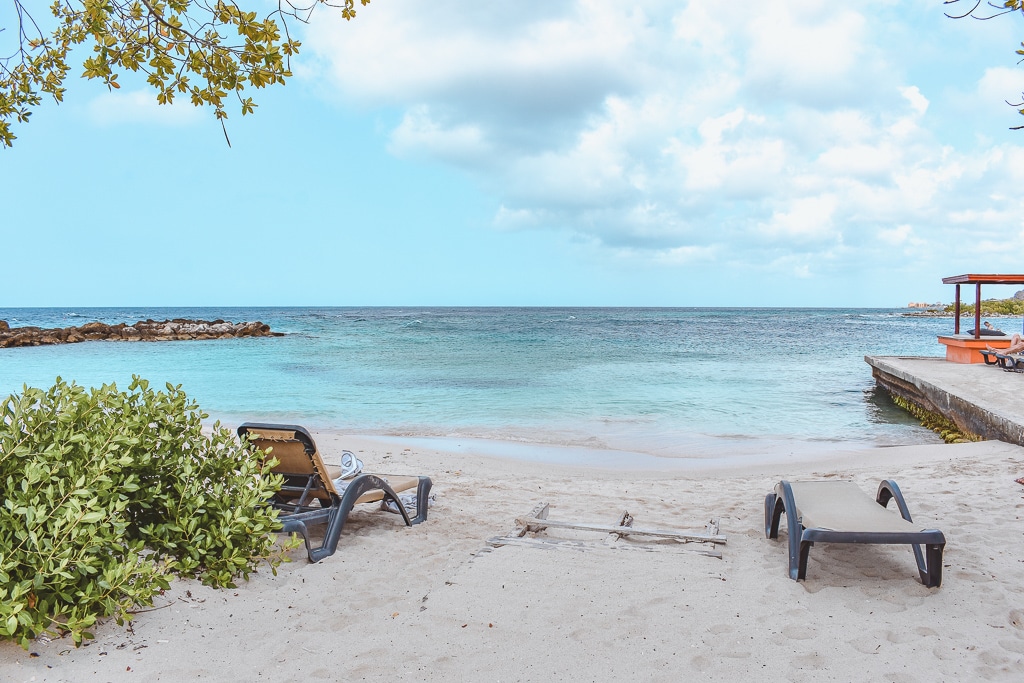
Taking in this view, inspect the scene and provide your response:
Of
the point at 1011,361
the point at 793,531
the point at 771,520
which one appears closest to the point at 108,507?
the point at 793,531

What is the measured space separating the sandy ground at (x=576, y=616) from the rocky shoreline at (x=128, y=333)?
36.7m

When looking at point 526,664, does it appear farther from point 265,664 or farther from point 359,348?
point 359,348

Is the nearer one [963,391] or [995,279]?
[963,391]

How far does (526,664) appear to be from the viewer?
288 centimetres

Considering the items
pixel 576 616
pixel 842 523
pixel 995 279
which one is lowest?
pixel 576 616

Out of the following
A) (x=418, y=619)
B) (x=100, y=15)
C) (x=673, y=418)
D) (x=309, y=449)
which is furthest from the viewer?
(x=673, y=418)

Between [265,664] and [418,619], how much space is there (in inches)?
30.2

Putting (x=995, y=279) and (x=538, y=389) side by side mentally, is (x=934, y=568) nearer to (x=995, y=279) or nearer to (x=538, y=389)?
(x=538, y=389)

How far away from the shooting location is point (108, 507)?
2908 mm

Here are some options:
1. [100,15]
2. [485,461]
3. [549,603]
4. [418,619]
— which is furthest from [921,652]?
[485,461]

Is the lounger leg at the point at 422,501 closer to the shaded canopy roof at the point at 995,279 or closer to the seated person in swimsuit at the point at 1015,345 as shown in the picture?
the seated person in swimsuit at the point at 1015,345

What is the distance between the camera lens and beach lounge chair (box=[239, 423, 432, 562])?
4176 mm

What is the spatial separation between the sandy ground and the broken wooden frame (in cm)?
7

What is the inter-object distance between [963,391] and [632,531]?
986 cm
